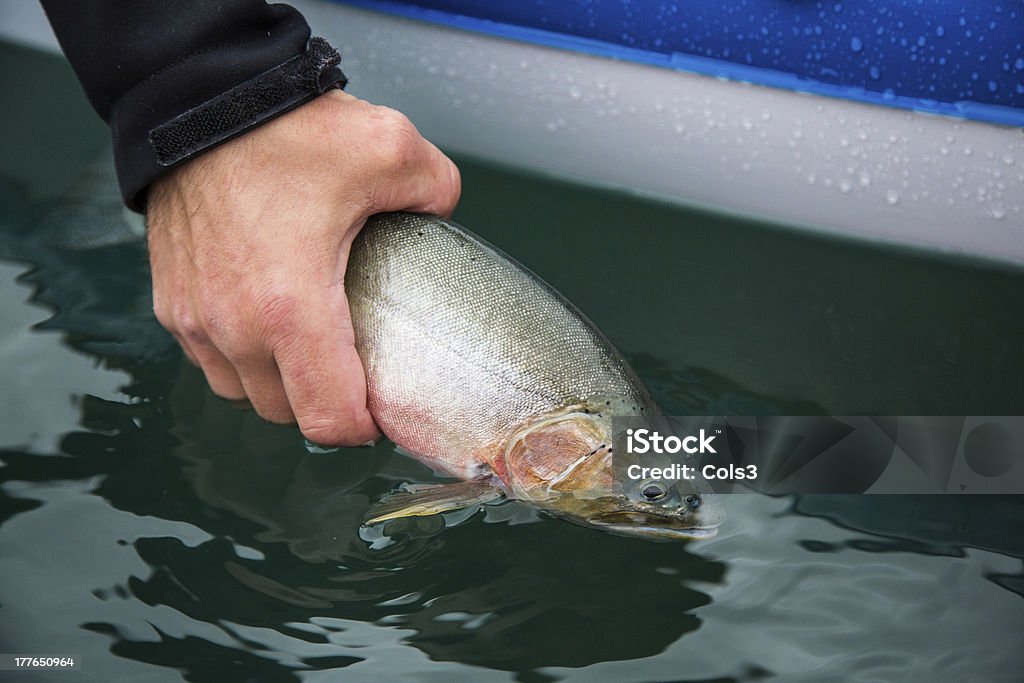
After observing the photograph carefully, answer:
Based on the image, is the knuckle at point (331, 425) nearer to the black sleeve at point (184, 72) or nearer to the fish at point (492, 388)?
the fish at point (492, 388)

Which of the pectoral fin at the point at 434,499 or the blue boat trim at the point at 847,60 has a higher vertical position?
the blue boat trim at the point at 847,60

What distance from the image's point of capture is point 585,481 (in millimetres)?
2158

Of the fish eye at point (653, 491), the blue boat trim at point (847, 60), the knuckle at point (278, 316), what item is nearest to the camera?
the knuckle at point (278, 316)

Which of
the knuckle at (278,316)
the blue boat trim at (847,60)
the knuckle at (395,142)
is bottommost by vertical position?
the knuckle at (278,316)

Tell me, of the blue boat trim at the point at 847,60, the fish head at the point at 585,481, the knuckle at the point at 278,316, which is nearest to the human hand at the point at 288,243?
the knuckle at the point at 278,316

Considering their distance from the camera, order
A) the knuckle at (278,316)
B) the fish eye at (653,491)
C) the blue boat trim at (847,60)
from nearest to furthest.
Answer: the knuckle at (278,316), the fish eye at (653,491), the blue boat trim at (847,60)

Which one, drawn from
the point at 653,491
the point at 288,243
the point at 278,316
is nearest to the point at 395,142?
the point at 288,243

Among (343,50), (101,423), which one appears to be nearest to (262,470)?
(101,423)

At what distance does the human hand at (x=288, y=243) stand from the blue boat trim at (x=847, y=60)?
104 centimetres

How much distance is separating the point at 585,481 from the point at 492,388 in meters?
0.28

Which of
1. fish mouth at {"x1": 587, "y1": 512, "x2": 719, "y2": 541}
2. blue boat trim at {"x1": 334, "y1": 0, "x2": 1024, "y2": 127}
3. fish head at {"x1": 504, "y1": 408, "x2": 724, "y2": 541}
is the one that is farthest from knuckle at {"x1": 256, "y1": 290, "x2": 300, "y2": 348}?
blue boat trim at {"x1": 334, "y1": 0, "x2": 1024, "y2": 127}

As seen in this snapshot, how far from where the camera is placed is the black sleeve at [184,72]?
2.15m

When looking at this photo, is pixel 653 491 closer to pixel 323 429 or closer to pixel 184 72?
pixel 323 429

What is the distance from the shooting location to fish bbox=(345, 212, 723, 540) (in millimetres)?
2152
